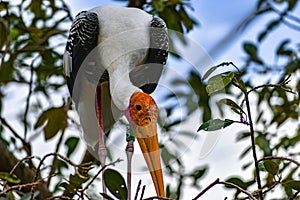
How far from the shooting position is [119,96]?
10.4 feet

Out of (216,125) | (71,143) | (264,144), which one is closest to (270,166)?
(216,125)

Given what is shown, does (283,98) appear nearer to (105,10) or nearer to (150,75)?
(150,75)

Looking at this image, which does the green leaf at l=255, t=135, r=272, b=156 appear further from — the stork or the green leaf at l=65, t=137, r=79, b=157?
the green leaf at l=65, t=137, r=79, b=157

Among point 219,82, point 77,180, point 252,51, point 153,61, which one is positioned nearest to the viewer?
point 219,82

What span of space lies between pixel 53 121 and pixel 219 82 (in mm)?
1646

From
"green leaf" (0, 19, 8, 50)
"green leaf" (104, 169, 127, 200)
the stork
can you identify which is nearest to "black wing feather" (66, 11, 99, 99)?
the stork

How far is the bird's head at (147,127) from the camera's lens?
9.15ft

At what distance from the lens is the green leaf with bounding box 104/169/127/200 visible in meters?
2.39

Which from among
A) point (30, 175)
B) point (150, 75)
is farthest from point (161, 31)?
point (30, 175)

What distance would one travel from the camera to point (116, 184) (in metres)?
2.41

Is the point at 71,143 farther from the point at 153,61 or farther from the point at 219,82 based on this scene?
the point at 219,82

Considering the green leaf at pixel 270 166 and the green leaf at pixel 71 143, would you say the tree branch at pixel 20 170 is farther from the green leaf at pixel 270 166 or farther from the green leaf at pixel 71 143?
the green leaf at pixel 270 166

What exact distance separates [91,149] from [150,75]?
59 cm

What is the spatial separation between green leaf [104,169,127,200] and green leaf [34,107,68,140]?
1.10 meters
